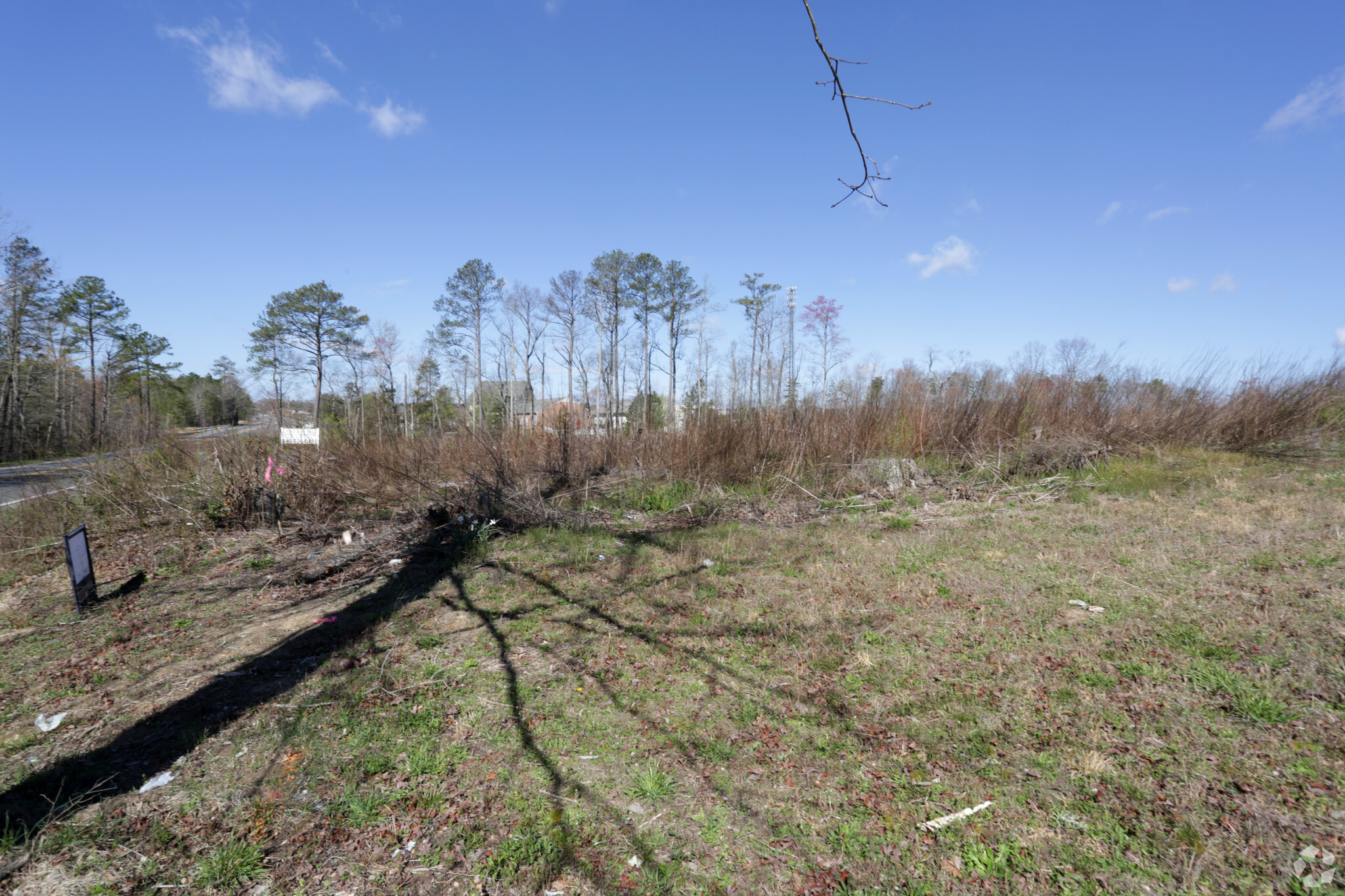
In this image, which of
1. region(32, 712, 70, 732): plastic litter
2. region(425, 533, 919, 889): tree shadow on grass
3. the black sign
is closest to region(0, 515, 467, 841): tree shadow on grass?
region(32, 712, 70, 732): plastic litter

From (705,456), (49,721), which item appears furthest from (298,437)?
(705,456)

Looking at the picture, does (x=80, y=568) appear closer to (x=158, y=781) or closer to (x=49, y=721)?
(x=49, y=721)

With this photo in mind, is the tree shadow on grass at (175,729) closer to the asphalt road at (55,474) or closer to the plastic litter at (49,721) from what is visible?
the plastic litter at (49,721)

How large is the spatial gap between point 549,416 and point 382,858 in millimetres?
11946

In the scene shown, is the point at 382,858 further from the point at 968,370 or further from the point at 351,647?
the point at 968,370

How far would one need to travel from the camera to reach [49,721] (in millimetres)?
3164

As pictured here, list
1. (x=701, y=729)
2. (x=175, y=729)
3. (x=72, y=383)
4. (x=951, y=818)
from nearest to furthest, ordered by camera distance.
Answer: (x=951, y=818) < (x=175, y=729) < (x=701, y=729) < (x=72, y=383)

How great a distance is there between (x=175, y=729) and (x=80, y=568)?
3.01 meters

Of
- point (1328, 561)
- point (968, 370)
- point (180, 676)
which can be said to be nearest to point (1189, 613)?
point (1328, 561)

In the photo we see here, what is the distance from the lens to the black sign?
462 centimetres

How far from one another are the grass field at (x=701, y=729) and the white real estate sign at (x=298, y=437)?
123 inches

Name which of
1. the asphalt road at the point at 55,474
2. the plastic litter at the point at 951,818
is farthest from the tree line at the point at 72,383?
the plastic litter at the point at 951,818

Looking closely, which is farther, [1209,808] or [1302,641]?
[1302,641]

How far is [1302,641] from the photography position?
3.49 meters
